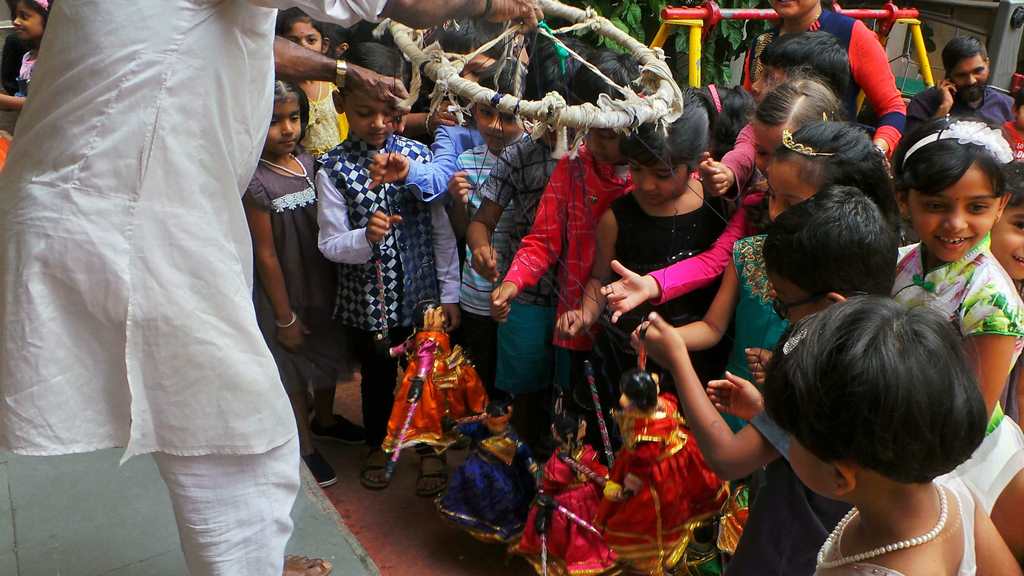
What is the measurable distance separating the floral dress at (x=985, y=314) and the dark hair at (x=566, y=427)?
0.92 m

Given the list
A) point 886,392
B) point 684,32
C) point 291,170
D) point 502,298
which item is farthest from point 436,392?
point 684,32

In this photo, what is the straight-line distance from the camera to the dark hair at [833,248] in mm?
1708

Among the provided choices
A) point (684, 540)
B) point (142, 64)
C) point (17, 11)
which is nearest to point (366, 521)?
point (684, 540)

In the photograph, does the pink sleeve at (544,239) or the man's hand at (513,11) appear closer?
the man's hand at (513,11)

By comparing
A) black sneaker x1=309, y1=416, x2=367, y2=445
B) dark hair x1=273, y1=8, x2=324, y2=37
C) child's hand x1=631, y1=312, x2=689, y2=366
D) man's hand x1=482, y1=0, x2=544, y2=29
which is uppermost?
man's hand x1=482, y1=0, x2=544, y2=29

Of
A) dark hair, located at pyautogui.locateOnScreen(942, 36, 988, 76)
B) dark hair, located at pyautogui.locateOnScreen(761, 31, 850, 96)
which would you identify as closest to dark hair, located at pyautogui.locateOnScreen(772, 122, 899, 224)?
dark hair, located at pyautogui.locateOnScreen(761, 31, 850, 96)

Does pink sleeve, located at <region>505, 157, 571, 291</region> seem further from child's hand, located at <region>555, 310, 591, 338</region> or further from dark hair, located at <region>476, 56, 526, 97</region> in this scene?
dark hair, located at <region>476, 56, 526, 97</region>

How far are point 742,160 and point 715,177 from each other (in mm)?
327

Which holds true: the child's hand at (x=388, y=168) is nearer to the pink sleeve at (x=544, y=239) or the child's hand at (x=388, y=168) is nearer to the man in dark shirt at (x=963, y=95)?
the pink sleeve at (x=544, y=239)

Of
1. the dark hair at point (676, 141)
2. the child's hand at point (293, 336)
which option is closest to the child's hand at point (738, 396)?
the dark hair at point (676, 141)

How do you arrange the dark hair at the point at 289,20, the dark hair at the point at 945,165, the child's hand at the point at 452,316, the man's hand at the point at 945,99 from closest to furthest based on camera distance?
the dark hair at the point at 945,165, the child's hand at the point at 452,316, the dark hair at the point at 289,20, the man's hand at the point at 945,99

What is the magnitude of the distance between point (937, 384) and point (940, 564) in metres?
0.28

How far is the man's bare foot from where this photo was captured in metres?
2.26

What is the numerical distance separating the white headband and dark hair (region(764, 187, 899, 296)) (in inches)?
10.8
